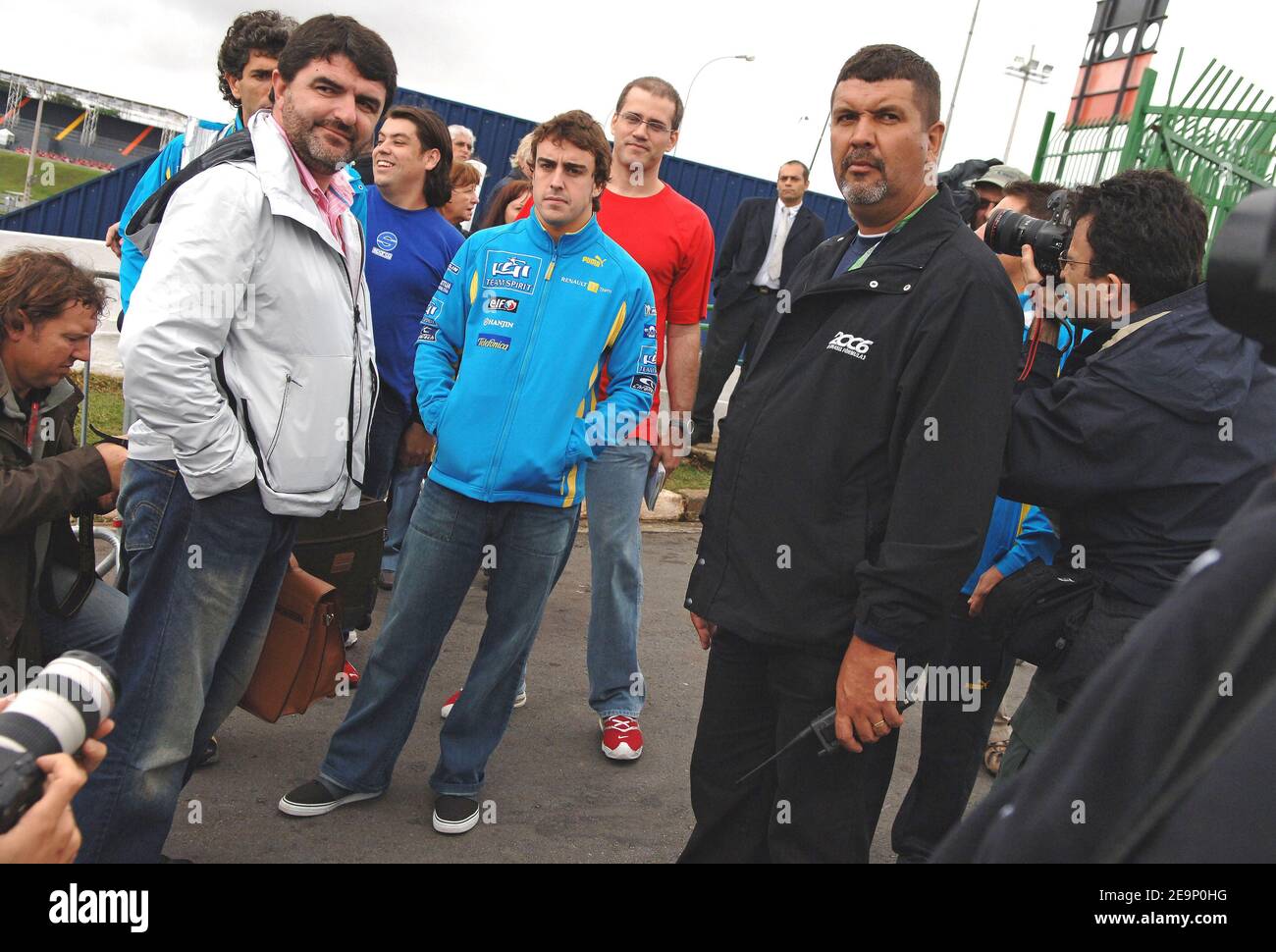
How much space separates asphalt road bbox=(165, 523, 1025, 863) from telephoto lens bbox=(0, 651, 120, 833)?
1614mm

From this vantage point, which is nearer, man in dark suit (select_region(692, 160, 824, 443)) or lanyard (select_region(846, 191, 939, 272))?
lanyard (select_region(846, 191, 939, 272))

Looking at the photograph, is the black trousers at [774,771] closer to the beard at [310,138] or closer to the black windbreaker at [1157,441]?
the black windbreaker at [1157,441]

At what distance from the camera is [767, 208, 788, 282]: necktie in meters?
8.79

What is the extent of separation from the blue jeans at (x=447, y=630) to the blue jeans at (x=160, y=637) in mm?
722

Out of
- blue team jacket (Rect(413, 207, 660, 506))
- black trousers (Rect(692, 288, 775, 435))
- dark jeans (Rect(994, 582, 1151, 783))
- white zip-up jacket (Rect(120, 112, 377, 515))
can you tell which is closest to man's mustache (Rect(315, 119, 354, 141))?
white zip-up jacket (Rect(120, 112, 377, 515))

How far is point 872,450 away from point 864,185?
0.63 metres

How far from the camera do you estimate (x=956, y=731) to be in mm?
3451

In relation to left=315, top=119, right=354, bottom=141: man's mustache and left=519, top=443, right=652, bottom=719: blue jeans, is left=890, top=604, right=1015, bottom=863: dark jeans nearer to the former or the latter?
left=519, top=443, right=652, bottom=719: blue jeans

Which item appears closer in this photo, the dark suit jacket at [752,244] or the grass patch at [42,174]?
the dark suit jacket at [752,244]

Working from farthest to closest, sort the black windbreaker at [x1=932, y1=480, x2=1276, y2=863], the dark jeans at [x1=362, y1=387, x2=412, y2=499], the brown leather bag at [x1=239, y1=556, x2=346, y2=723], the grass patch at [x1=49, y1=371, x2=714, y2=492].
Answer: the grass patch at [x1=49, y1=371, x2=714, y2=492] → the dark jeans at [x1=362, y1=387, x2=412, y2=499] → the brown leather bag at [x1=239, y1=556, x2=346, y2=723] → the black windbreaker at [x1=932, y1=480, x2=1276, y2=863]

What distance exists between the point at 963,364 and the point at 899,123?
635 mm

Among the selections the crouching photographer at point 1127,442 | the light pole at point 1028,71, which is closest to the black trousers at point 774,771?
the crouching photographer at point 1127,442

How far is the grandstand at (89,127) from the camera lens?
166 ft

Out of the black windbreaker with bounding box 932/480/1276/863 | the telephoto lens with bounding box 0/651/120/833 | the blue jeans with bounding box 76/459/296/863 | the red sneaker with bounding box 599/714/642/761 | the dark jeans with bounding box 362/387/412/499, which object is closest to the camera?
the black windbreaker with bounding box 932/480/1276/863
